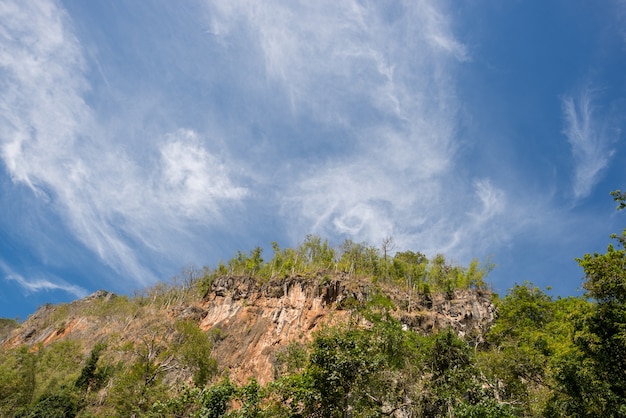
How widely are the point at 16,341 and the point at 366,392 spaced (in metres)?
85.6

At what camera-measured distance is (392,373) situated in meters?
19.7

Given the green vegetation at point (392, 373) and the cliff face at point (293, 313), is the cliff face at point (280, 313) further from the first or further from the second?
the green vegetation at point (392, 373)

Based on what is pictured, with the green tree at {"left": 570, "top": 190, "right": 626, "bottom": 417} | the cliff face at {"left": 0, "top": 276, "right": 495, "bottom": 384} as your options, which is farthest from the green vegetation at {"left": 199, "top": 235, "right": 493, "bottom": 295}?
the green tree at {"left": 570, "top": 190, "right": 626, "bottom": 417}

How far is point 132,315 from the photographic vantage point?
67.2 m

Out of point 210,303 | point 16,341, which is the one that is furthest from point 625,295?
point 16,341

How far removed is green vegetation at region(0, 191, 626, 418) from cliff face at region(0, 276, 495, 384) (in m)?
1.49

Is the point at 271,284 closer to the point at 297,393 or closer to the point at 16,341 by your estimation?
the point at 297,393

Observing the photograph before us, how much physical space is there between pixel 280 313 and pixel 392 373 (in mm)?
29221

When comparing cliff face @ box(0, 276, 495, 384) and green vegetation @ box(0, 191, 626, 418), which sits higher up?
cliff face @ box(0, 276, 495, 384)

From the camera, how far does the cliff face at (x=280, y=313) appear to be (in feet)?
142

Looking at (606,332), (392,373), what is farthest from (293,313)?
(606,332)

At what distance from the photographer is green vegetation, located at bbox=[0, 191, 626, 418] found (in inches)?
693

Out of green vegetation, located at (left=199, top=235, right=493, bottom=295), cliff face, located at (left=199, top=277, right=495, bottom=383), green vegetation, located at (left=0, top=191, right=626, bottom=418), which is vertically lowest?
green vegetation, located at (left=0, top=191, right=626, bottom=418)

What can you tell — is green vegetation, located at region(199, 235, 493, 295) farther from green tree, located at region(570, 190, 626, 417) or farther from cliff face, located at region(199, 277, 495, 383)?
green tree, located at region(570, 190, 626, 417)
